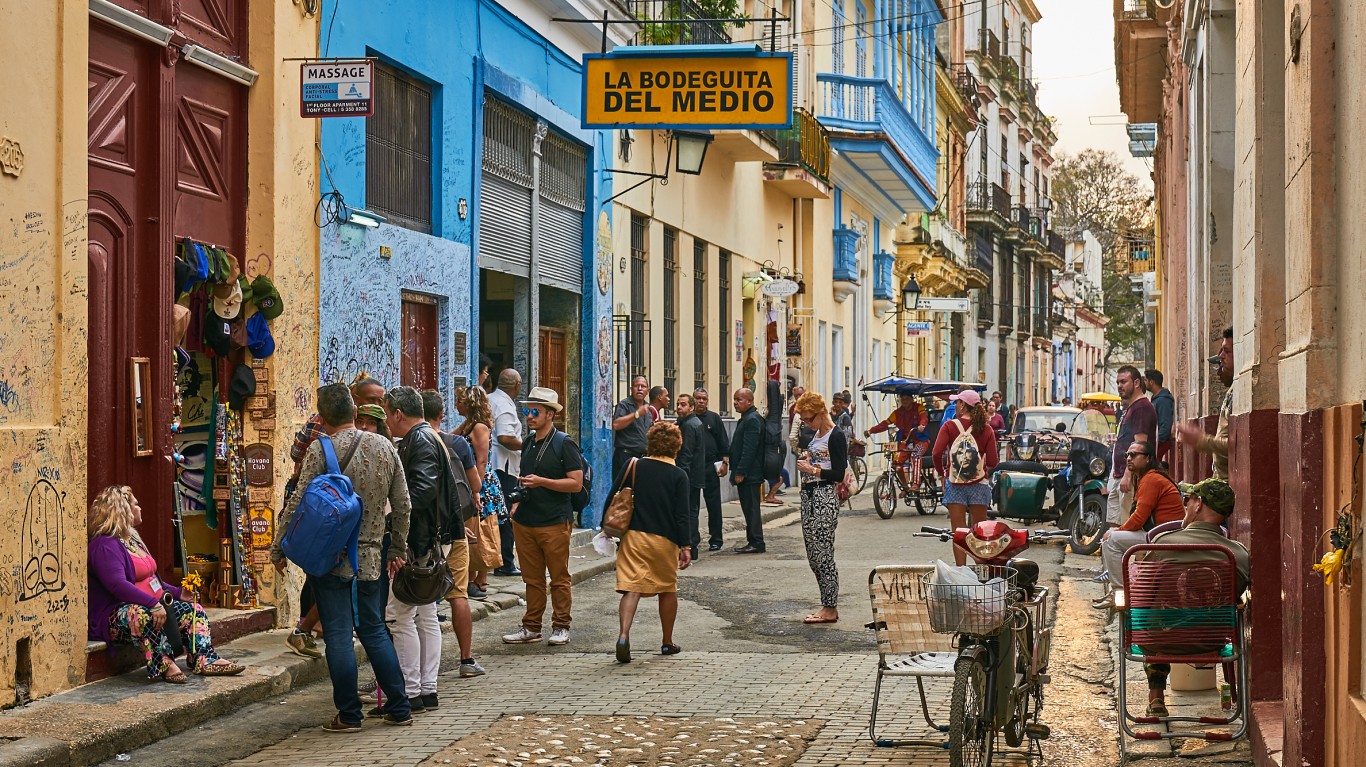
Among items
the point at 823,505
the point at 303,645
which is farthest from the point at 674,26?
the point at 303,645

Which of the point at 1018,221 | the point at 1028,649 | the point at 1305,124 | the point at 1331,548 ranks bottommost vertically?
the point at 1028,649

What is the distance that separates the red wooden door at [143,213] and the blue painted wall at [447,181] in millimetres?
1560

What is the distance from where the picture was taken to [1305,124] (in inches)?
245

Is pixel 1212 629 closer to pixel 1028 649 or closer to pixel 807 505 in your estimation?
pixel 1028 649

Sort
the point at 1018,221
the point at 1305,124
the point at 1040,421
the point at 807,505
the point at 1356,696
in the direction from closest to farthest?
the point at 1356,696 < the point at 1305,124 < the point at 807,505 < the point at 1040,421 < the point at 1018,221

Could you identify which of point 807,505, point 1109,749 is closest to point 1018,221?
point 807,505

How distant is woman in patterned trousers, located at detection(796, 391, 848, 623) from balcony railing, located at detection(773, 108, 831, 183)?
14.4 m

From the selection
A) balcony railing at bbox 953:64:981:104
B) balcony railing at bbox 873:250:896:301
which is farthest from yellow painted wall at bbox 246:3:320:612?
balcony railing at bbox 953:64:981:104

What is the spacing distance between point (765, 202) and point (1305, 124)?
22.3 metres

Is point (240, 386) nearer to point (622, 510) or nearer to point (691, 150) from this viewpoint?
point (622, 510)

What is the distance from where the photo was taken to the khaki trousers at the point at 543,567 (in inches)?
430

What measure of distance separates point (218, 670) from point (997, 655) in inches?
173

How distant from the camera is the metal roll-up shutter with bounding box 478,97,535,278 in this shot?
626 inches

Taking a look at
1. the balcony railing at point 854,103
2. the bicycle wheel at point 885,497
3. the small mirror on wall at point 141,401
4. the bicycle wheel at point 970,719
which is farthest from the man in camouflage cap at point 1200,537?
the balcony railing at point 854,103
